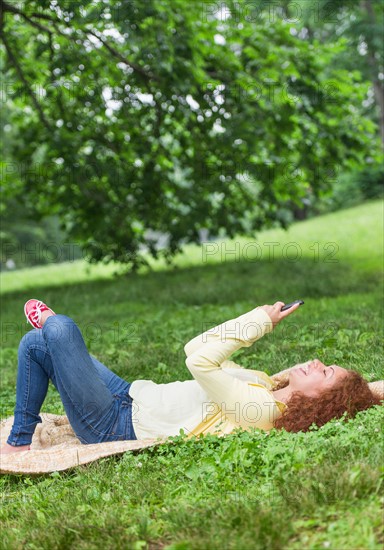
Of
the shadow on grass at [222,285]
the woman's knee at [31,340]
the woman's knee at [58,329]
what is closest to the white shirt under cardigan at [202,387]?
the woman's knee at [58,329]

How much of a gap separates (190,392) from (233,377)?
365 mm

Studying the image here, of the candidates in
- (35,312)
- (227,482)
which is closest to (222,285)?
(35,312)

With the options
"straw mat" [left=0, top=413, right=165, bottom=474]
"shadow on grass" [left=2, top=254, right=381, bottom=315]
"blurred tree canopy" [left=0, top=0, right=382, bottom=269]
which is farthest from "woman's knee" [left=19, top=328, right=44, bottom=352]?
"blurred tree canopy" [left=0, top=0, right=382, bottom=269]

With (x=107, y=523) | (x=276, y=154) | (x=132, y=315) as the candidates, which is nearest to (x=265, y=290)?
(x=132, y=315)

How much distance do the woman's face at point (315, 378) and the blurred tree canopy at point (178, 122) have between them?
7.67m

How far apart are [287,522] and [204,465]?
89cm

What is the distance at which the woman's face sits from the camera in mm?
4164

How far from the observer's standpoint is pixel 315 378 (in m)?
4.19

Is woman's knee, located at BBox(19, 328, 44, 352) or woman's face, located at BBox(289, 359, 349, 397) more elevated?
woman's knee, located at BBox(19, 328, 44, 352)

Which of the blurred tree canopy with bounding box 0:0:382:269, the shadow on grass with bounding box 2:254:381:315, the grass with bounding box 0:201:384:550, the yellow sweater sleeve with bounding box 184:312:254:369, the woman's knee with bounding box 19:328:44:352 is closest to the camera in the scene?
the grass with bounding box 0:201:384:550

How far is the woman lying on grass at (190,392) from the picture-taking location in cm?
419

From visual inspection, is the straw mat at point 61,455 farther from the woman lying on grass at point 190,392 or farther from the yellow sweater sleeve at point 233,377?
the yellow sweater sleeve at point 233,377

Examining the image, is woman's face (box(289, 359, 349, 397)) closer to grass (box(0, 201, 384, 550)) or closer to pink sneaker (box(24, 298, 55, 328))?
grass (box(0, 201, 384, 550))

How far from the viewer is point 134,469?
415cm
